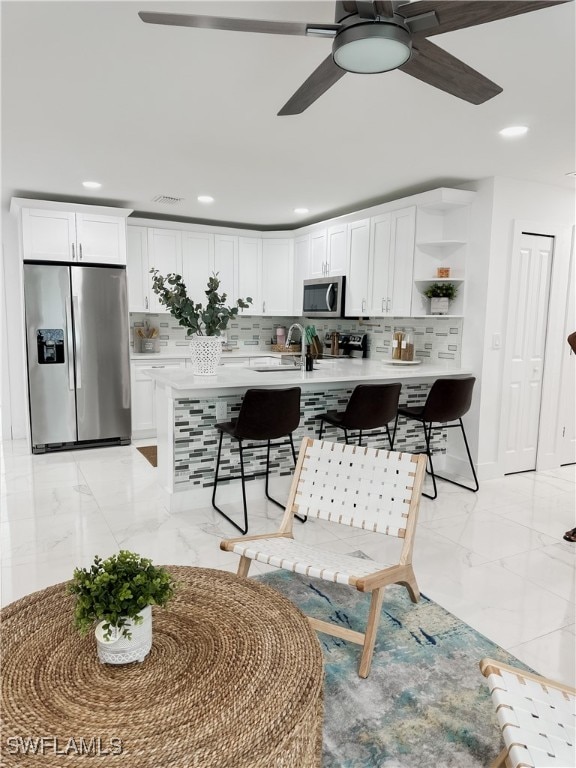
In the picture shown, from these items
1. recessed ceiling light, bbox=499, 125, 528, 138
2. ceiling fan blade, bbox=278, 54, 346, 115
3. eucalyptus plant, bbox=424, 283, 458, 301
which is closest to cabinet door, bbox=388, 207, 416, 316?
eucalyptus plant, bbox=424, 283, 458, 301

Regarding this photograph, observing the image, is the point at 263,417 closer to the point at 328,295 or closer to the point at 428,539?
the point at 428,539

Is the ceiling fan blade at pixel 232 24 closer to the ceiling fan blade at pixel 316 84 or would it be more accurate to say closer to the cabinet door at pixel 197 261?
the ceiling fan blade at pixel 316 84

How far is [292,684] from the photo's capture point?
1.26 meters

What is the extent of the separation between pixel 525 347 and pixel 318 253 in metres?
2.53

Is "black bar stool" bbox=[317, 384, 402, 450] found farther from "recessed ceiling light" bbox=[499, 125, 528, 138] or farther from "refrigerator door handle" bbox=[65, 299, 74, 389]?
"refrigerator door handle" bbox=[65, 299, 74, 389]

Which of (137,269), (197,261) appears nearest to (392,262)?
(197,261)

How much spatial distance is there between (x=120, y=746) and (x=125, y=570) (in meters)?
0.39

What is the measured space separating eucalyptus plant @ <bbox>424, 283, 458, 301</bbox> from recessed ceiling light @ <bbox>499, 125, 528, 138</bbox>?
1.46 metres

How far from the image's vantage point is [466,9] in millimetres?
1477

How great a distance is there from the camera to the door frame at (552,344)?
4371 mm

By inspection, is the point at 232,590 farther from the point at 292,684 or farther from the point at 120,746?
the point at 120,746

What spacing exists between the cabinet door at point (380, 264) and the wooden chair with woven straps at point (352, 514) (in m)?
2.64

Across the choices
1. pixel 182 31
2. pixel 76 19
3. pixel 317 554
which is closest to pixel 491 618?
pixel 317 554

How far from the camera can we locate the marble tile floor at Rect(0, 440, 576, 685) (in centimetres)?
247
